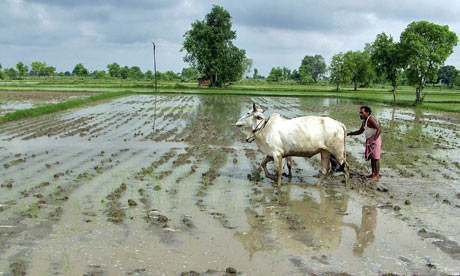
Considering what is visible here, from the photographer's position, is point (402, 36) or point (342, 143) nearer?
point (342, 143)

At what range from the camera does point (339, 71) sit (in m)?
62.3

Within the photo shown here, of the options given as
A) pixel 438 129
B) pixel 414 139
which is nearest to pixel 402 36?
pixel 438 129

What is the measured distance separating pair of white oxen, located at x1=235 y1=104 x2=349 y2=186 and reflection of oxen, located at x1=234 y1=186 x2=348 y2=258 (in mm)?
964

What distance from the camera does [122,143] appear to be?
13680 millimetres

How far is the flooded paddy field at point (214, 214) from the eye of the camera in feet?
16.2

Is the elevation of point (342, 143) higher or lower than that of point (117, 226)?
higher

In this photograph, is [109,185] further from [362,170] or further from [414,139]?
[414,139]

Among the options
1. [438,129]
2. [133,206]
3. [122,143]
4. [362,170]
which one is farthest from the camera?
[438,129]

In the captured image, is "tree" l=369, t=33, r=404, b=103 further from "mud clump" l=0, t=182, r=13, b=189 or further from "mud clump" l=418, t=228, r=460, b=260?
"mud clump" l=0, t=182, r=13, b=189

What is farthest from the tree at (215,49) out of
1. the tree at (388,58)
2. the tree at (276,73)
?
the tree at (276,73)

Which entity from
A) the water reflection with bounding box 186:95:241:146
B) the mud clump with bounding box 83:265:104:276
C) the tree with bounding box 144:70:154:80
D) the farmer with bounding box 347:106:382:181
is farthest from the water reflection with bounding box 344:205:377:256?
the tree with bounding box 144:70:154:80

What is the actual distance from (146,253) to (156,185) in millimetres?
3288

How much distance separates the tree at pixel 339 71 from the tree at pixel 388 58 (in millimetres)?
23698

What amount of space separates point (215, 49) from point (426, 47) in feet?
125
